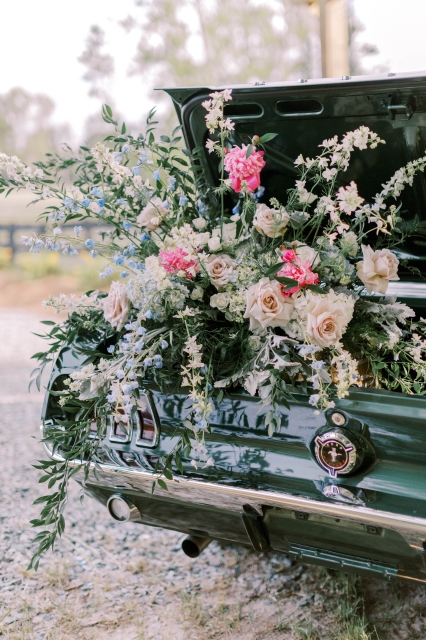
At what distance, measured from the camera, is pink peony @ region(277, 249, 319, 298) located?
6.09 feet

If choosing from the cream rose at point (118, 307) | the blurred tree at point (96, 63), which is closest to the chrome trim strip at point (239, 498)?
the cream rose at point (118, 307)

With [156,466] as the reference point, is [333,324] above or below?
above

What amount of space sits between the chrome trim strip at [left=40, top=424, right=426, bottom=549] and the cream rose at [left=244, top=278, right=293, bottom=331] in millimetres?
515

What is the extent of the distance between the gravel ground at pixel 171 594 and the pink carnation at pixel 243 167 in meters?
1.43

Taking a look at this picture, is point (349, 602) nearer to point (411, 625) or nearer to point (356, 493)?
point (411, 625)

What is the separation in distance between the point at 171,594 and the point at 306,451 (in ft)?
3.74

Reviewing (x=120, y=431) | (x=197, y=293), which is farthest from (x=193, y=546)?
(x=197, y=293)

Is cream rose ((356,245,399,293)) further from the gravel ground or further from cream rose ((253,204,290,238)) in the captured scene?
the gravel ground

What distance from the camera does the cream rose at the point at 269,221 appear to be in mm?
1980

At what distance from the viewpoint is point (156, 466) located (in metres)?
1.99

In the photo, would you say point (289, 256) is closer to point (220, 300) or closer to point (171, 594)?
point (220, 300)

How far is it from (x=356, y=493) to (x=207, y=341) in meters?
0.67

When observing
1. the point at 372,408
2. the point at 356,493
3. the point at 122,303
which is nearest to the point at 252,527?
the point at 356,493

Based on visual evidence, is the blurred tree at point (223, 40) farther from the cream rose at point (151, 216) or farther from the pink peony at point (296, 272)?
the pink peony at point (296, 272)
